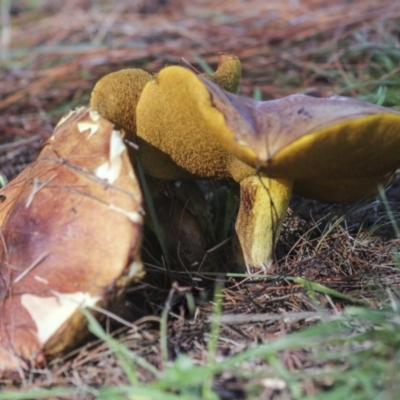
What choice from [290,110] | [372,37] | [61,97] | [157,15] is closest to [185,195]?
[290,110]

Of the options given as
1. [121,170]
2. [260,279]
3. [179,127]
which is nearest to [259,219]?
[260,279]

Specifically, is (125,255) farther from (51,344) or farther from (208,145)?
(208,145)

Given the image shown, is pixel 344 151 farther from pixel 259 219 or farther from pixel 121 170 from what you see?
pixel 121 170

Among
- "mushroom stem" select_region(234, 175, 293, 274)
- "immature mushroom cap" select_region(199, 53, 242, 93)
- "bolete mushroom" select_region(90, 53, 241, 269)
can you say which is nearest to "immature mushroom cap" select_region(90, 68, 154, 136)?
"bolete mushroom" select_region(90, 53, 241, 269)

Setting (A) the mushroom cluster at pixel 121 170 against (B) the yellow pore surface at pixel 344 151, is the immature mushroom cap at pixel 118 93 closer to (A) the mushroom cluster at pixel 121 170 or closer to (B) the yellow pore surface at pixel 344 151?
(A) the mushroom cluster at pixel 121 170

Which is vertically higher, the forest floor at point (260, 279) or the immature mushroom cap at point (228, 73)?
the immature mushroom cap at point (228, 73)

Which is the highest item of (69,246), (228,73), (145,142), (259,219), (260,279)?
(228,73)

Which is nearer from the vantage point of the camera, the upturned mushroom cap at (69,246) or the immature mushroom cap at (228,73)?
the upturned mushroom cap at (69,246)

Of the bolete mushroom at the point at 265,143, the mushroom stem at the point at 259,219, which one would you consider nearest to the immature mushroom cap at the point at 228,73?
the bolete mushroom at the point at 265,143
